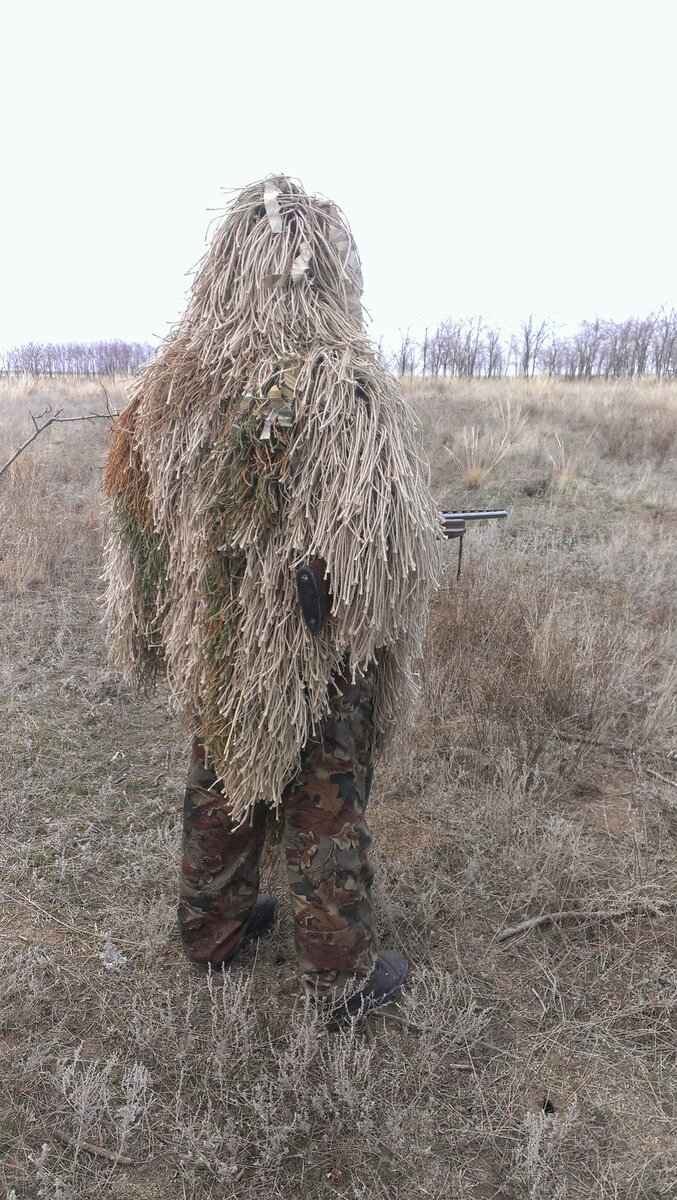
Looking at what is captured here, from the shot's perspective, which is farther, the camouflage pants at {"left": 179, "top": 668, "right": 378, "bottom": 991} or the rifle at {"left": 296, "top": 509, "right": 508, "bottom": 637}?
the camouflage pants at {"left": 179, "top": 668, "right": 378, "bottom": 991}

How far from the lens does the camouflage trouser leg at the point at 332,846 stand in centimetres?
171

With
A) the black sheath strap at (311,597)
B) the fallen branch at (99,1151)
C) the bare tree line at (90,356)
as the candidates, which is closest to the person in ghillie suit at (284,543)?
the black sheath strap at (311,597)

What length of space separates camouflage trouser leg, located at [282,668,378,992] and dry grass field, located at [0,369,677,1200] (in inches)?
6.8

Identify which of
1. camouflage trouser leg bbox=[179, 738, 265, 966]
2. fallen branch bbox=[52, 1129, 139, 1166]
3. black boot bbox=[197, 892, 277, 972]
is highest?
camouflage trouser leg bbox=[179, 738, 265, 966]

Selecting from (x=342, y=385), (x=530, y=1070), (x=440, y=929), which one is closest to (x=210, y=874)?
(x=440, y=929)

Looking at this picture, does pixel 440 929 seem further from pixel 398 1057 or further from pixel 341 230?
pixel 341 230

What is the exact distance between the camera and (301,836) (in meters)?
1.74

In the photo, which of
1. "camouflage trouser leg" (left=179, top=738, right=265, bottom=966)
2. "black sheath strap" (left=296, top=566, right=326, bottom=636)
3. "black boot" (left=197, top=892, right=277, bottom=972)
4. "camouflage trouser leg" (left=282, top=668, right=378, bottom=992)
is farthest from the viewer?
"black boot" (left=197, top=892, right=277, bottom=972)

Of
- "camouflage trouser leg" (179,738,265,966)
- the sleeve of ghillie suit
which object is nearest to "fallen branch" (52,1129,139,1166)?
"camouflage trouser leg" (179,738,265,966)

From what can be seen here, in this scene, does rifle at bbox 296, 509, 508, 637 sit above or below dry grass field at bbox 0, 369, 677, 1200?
above

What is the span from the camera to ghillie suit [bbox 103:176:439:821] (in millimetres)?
1471

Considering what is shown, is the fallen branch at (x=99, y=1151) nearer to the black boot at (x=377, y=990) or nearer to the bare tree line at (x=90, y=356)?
the black boot at (x=377, y=990)

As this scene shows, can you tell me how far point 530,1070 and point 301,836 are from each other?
79 cm

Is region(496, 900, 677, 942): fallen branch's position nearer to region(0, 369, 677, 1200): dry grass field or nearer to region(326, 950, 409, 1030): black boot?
region(0, 369, 677, 1200): dry grass field
